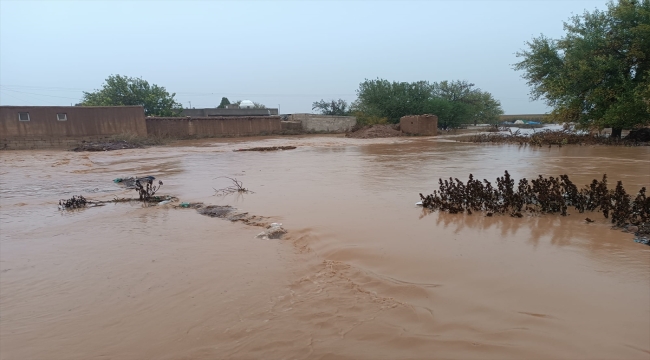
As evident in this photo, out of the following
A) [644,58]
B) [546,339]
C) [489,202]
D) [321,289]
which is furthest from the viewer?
[644,58]

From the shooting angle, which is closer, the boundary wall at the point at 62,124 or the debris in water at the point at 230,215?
the debris in water at the point at 230,215

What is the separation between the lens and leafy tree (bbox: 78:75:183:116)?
35.1 metres

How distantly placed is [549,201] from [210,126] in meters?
29.2

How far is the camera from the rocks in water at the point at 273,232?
5.45m

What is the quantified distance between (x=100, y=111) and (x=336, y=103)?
29.5 m

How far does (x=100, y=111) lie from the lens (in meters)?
25.4

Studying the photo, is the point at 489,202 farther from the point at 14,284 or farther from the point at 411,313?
the point at 14,284

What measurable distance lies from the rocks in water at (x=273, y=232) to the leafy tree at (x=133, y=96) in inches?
1333

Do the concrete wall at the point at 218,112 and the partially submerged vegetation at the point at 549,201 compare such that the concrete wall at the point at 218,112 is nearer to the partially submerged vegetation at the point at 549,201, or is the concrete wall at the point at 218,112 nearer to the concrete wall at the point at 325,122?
the concrete wall at the point at 325,122

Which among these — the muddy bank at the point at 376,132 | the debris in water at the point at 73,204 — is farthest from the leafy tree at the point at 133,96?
the debris in water at the point at 73,204

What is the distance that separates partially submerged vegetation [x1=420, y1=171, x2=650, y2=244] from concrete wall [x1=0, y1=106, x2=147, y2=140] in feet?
82.9

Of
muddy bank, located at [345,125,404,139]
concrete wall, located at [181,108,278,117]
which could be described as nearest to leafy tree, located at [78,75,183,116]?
concrete wall, located at [181,108,278,117]

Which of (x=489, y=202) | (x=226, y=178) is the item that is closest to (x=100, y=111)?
(x=226, y=178)

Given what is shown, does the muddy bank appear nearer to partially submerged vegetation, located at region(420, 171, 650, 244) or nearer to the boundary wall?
the boundary wall
